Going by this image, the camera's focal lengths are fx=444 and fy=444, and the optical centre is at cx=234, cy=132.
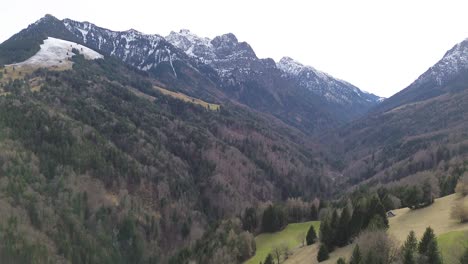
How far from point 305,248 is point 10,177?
119 metres

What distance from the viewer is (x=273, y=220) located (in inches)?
5487

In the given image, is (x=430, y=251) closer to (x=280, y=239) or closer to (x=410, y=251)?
(x=410, y=251)

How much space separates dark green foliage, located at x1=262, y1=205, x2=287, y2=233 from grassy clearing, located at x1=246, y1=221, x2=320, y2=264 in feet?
6.76

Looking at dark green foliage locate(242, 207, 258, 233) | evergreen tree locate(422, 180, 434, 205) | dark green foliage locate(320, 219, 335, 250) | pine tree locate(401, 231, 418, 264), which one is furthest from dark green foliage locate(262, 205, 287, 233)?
pine tree locate(401, 231, 418, 264)

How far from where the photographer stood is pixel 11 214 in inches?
6181

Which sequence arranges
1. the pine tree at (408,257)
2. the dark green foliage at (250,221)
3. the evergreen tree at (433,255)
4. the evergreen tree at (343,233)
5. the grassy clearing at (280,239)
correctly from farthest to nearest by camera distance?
the dark green foliage at (250,221)
the grassy clearing at (280,239)
the evergreen tree at (343,233)
the pine tree at (408,257)
the evergreen tree at (433,255)

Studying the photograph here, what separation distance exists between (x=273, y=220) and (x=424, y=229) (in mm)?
71054

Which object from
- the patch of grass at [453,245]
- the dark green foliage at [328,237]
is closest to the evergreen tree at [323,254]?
the dark green foliage at [328,237]

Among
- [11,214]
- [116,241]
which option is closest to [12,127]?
[11,214]

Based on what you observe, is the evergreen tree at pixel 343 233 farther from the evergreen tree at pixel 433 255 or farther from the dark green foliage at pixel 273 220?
the dark green foliage at pixel 273 220

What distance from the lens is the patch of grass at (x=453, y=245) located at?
56969mm

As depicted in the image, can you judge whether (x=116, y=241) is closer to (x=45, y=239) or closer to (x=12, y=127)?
(x=45, y=239)

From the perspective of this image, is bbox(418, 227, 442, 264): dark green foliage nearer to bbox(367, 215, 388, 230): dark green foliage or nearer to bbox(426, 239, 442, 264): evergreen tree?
bbox(426, 239, 442, 264): evergreen tree

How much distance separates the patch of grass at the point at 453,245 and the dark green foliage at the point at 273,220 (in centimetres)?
7900
